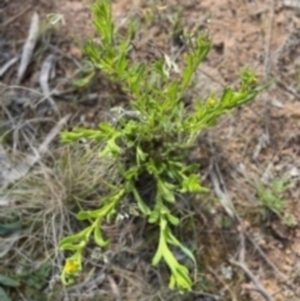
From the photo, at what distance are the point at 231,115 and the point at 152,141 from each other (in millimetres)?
268

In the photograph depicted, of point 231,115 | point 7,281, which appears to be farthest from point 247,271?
point 7,281

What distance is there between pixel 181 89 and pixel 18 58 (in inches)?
21.4

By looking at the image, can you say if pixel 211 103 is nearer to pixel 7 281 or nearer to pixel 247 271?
pixel 247 271

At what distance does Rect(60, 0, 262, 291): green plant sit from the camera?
179 cm

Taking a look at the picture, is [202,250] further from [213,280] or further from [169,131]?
[169,131]

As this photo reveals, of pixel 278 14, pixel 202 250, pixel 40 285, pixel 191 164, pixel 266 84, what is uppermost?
pixel 278 14

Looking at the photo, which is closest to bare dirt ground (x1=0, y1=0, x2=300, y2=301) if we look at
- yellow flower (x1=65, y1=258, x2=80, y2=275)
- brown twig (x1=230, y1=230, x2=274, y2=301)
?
brown twig (x1=230, y1=230, x2=274, y2=301)

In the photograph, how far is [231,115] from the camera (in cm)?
208

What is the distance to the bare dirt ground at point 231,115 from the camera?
201 centimetres

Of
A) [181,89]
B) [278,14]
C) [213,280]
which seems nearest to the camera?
[181,89]

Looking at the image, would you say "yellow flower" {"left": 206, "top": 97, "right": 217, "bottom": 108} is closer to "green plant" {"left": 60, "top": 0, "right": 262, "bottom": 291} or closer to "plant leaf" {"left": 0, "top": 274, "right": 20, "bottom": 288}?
"green plant" {"left": 60, "top": 0, "right": 262, "bottom": 291}

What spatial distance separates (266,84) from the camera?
81.9 inches

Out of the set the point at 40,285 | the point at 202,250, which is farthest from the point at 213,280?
the point at 40,285

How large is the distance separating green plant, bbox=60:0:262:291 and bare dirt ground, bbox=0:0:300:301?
0.33 feet
